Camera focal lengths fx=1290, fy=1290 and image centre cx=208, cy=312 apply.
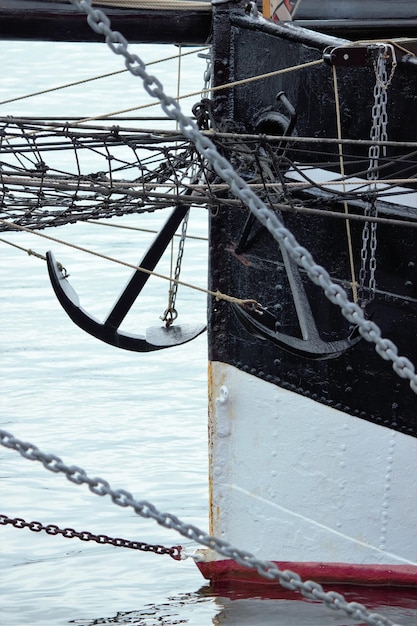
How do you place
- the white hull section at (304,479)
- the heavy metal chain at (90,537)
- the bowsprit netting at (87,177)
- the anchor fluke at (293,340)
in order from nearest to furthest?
1. the bowsprit netting at (87,177)
2. the anchor fluke at (293,340)
3. the white hull section at (304,479)
4. the heavy metal chain at (90,537)

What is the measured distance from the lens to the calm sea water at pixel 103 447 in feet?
24.9

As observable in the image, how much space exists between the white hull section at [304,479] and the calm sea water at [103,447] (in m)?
0.39

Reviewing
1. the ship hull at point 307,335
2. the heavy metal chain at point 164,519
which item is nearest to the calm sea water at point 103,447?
the ship hull at point 307,335

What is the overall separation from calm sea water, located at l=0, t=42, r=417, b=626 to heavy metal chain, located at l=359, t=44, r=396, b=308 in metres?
1.84

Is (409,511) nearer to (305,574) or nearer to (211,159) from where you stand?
(305,574)

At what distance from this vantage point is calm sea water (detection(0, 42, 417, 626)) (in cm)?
758

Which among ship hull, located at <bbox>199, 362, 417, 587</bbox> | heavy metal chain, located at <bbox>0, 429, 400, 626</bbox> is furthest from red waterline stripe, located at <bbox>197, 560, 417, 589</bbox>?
heavy metal chain, located at <bbox>0, 429, 400, 626</bbox>

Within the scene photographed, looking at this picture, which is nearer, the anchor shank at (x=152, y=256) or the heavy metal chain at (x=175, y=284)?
the anchor shank at (x=152, y=256)

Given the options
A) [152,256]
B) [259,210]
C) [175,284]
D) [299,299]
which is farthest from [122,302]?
[259,210]

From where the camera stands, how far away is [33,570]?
827 centimetres

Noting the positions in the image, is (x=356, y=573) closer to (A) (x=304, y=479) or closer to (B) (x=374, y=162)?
(A) (x=304, y=479)

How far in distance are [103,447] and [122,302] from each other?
4328mm

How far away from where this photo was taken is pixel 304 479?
6.84 metres

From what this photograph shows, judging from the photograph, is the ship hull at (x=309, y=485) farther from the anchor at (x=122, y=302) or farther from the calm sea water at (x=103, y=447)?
the anchor at (x=122, y=302)
